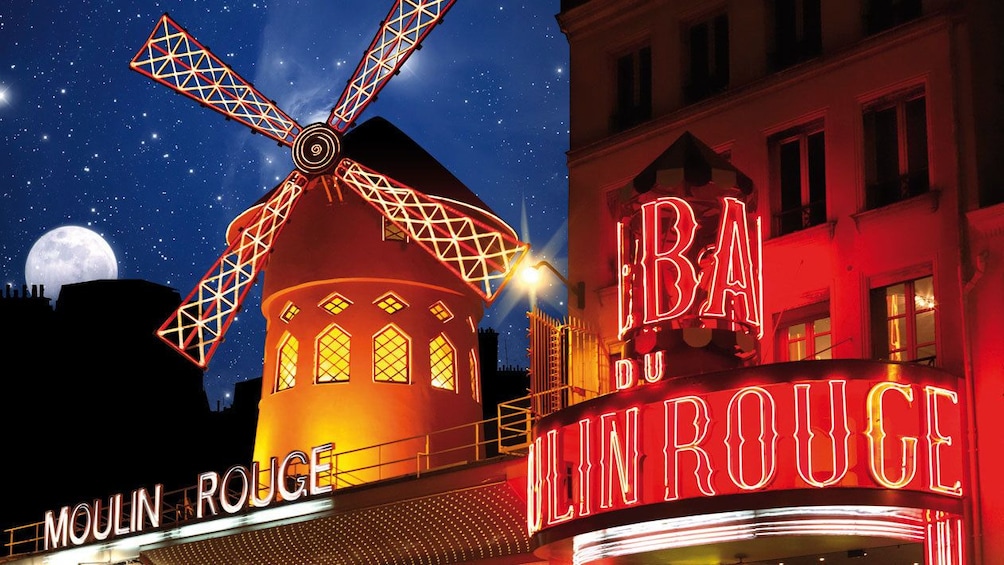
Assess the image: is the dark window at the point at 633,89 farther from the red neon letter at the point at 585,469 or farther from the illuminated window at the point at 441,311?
the illuminated window at the point at 441,311

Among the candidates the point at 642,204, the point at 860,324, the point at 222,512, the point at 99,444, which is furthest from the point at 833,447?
the point at 99,444

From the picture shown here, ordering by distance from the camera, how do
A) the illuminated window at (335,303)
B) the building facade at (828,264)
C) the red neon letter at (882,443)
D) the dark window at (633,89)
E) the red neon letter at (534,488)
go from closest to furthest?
the red neon letter at (882,443) < the building facade at (828,264) < the red neon letter at (534,488) < the dark window at (633,89) < the illuminated window at (335,303)

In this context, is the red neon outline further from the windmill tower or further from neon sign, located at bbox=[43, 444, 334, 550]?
the windmill tower

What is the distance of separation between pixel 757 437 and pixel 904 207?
282 centimetres

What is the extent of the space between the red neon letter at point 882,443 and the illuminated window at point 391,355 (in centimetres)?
1063

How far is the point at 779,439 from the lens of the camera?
539 inches

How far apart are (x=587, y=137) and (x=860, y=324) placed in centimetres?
472

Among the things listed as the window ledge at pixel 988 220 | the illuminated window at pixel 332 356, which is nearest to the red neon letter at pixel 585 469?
the window ledge at pixel 988 220

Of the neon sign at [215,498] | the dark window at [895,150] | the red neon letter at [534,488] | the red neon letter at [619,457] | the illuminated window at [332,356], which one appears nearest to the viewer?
the red neon letter at [619,457]

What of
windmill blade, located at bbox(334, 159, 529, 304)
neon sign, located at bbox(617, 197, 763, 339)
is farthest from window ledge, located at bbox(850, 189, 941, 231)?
windmill blade, located at bbox(334, 159, 529, 304)

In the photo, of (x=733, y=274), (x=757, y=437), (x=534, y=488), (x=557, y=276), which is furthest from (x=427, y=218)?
(x=757, y=437)

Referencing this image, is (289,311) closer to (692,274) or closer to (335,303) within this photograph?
(335,303)

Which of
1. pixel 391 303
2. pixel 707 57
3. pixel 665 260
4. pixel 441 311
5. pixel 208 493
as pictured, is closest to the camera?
pixel 665 260

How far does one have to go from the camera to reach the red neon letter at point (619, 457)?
47.2ft
